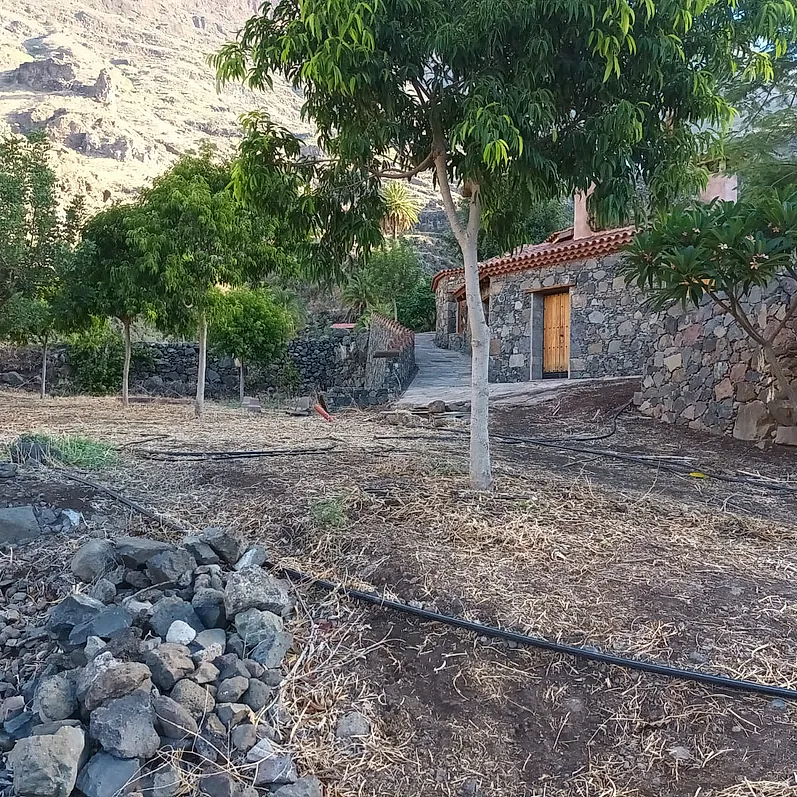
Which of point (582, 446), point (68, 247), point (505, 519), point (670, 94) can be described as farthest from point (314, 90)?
point (68, 247)

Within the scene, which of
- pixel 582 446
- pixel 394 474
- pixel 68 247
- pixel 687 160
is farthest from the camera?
pixel 68 247

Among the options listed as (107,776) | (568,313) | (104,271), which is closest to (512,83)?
(107,776)

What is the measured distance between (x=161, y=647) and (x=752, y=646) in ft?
8.15

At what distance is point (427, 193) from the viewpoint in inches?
1714

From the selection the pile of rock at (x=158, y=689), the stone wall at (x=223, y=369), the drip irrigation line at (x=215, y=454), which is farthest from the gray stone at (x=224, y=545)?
the stone wall at (x=223, y=369)

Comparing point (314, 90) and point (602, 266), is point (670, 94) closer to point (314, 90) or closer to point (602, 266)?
point (314, 90)

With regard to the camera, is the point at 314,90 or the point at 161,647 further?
the point at 314,90

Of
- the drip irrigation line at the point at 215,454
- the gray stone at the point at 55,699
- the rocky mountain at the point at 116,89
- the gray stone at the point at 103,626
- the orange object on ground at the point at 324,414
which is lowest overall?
the gray stone at the point at 55,699

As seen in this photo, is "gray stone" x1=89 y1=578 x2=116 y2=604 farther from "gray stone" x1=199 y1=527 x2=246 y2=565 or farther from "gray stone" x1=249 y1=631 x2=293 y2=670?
"gray stone" x1=249 y1=631 x2=293 y2=670

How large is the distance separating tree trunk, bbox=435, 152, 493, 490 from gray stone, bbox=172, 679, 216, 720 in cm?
267

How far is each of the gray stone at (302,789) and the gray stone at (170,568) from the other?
4.09 ft

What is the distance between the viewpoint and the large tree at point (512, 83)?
3.75m

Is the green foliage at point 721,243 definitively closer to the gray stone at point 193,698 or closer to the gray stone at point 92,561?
the gray stone at point 92,561

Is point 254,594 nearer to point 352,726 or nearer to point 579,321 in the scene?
point 352,726
